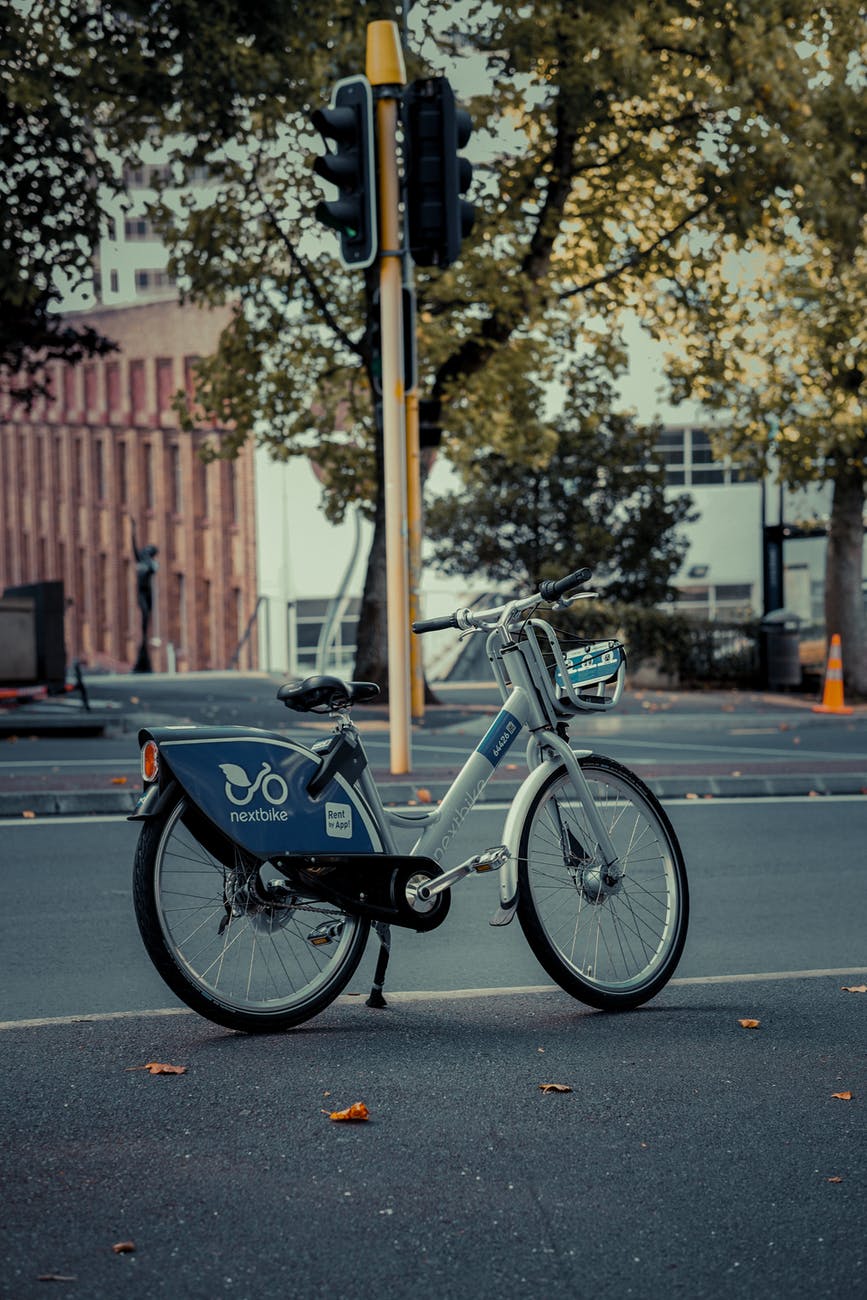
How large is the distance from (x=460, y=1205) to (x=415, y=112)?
8118 mm

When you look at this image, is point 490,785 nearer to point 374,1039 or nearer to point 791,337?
point 374,1039

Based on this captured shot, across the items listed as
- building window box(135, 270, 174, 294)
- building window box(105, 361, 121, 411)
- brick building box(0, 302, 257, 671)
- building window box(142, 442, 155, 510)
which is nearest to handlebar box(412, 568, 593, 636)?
brick building box(0, 302, 257, 671)

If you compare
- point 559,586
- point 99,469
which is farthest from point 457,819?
point 99,469

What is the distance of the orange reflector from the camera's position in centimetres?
459

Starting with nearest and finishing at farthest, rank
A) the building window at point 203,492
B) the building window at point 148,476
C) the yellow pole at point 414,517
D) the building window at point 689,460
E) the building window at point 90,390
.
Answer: the yellow pole at point 414,517, the building window at point 689,460, the building window at point 203,492, the building window at point 148,476, the building window at point 90,390

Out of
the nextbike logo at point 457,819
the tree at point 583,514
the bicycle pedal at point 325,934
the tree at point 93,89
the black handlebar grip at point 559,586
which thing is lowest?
the bicycle pedal at point 325,934

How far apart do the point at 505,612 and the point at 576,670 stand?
28 centimetres

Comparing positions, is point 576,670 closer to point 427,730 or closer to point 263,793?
point 263,793

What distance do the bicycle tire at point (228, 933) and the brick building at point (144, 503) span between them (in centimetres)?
3505

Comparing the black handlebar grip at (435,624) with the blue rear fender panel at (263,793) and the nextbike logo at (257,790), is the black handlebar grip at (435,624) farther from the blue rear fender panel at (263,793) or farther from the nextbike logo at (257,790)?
the nextbike logo at (257,790)

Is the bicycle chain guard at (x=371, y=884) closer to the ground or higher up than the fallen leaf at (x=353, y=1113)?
higher up

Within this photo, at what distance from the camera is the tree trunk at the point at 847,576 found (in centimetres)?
2286

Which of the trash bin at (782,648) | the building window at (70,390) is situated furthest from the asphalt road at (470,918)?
the building window at (70,390)

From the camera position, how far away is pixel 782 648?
942 inches
